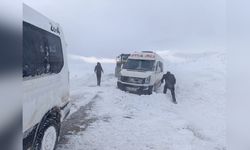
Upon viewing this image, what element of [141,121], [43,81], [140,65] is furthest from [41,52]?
[140,65]

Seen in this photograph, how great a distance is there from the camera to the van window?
107 inches

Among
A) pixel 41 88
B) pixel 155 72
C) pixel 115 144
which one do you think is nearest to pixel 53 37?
pixel 41 88

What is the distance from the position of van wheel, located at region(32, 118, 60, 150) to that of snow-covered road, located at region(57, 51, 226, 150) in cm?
66

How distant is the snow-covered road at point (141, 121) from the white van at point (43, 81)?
606 millimetres

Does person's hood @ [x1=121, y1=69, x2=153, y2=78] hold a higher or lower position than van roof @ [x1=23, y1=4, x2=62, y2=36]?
lower

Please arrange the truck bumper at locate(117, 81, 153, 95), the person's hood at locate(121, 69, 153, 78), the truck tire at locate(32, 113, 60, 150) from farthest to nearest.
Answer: the person's hood at locate(121, 69, 153, 78) < the truck bumper at locate(117, 81, 153, 95) < the truck tire at locate(32, 113, 60, 150)

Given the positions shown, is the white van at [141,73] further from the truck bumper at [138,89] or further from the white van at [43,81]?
the white van at [43,81]

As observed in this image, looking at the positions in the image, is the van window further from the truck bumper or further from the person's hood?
the person's hood

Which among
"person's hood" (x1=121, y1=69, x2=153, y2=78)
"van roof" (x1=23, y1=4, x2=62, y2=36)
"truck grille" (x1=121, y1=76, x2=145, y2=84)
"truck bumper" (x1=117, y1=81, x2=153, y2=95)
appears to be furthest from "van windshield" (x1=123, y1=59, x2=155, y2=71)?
"van roof" (x1=23, y1=4, x2=62, y2=36)

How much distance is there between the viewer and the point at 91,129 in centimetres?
609

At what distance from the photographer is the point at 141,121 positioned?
24.3ft

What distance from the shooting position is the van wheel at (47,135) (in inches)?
139

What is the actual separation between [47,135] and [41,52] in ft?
4.34

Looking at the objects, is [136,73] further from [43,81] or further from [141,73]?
[43,81]
